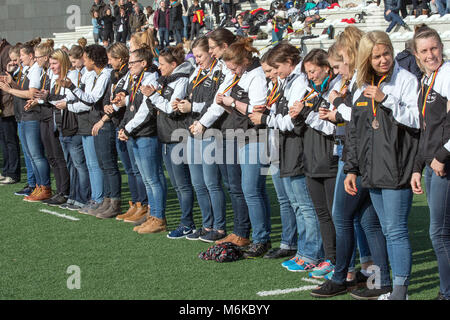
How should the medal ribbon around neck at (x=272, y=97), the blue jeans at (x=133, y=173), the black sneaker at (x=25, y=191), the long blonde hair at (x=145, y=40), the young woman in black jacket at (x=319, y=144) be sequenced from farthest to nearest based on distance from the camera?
1. the black sneaker at (x=25, y=191)
2. the blue jeans at (x=133, y=173)
3. the long blonde hair at (x=145, y=40)
4. the medal ribbon around neck at (x=272, y=97)
5. the young woman in black jacket at (x=319, y=144)

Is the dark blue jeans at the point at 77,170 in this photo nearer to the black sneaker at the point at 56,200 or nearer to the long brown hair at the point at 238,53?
the black sneaker at the point at 56,200

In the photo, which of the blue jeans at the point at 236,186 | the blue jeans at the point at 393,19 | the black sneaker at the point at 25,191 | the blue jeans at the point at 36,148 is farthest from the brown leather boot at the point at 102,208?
the blue jeans at the point at 393,19

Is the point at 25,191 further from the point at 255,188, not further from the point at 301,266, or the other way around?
the point at 301,266

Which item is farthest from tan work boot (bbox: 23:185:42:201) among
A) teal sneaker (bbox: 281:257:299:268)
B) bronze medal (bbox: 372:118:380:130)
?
bronze medal (bbox: 372:118:380:130)

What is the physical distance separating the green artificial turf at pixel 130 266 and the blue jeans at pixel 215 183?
0.30m

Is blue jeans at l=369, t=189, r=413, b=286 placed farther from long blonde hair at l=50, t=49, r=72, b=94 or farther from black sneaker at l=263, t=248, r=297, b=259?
long blonde hair at l=50, t=49, r=72, b=94

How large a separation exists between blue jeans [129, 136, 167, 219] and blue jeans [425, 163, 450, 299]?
3.56m

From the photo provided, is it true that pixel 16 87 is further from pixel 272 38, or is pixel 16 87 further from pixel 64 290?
pixel 272 38

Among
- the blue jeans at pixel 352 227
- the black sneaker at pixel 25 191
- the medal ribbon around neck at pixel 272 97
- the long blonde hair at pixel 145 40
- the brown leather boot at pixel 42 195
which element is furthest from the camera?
the black sneaker at pixel 25 191

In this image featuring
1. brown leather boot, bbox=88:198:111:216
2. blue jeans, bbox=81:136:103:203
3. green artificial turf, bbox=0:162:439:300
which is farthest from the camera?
brown leather boot, bbox=88:198:111:216

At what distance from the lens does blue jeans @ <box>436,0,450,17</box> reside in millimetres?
18406

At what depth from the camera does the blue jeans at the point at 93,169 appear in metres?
8.33

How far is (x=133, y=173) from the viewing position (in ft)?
26.9

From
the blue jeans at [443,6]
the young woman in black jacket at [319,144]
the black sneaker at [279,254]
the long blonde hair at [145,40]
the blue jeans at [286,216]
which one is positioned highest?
the blue jeans at [443,6]
